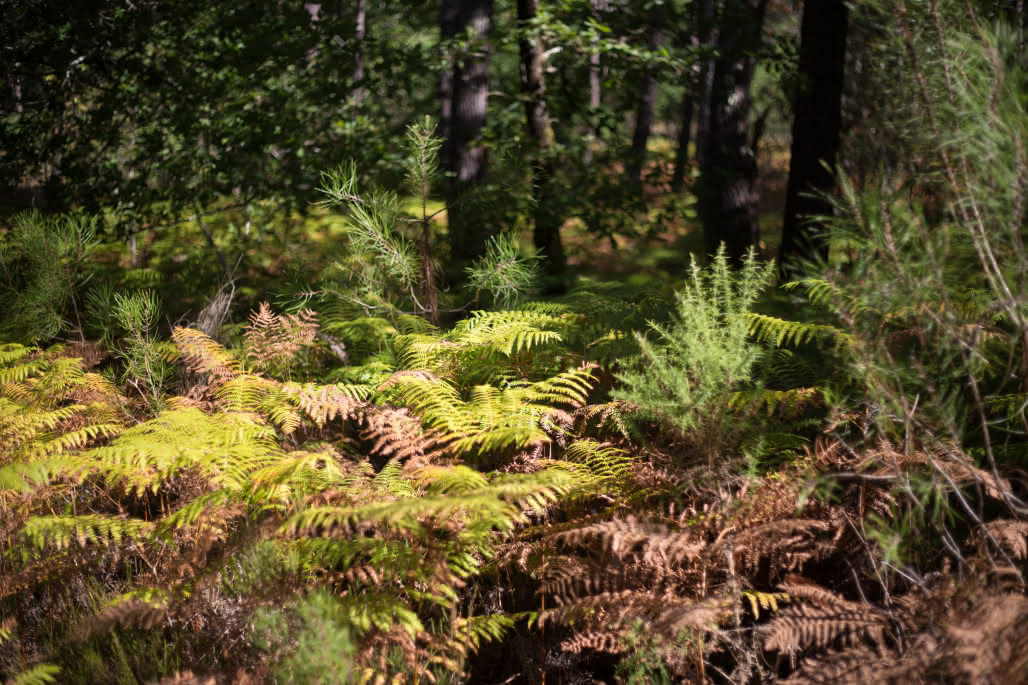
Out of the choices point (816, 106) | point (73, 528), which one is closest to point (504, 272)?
point (73, 528)

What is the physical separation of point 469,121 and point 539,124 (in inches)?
85.8

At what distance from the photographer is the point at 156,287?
23.6 ft

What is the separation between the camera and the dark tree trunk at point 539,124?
5.30m

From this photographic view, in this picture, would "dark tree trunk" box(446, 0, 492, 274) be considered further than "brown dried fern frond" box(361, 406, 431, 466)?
Yes

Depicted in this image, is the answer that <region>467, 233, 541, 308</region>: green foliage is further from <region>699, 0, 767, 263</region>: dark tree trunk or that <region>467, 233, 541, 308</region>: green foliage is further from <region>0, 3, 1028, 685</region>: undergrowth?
<region>699, 0, 767, 263</region>: dark tree trunk

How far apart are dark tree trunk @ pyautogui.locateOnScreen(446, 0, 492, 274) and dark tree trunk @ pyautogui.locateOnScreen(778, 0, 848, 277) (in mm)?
2463

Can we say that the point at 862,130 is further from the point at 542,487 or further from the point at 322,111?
the point at 542,487

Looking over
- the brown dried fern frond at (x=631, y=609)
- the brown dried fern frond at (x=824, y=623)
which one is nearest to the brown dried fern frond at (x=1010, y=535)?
the brown dried fern frond at (x=824, y=623)

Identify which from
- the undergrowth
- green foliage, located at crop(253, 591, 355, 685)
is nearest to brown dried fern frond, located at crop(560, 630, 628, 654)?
the undergrowth

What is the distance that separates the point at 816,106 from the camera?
565cm

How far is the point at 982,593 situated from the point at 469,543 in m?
1.51

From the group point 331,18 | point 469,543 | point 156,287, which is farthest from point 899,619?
point 156,287

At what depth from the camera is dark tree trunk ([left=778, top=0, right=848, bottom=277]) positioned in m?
5.53

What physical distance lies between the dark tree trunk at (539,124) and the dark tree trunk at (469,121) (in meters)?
0.35
